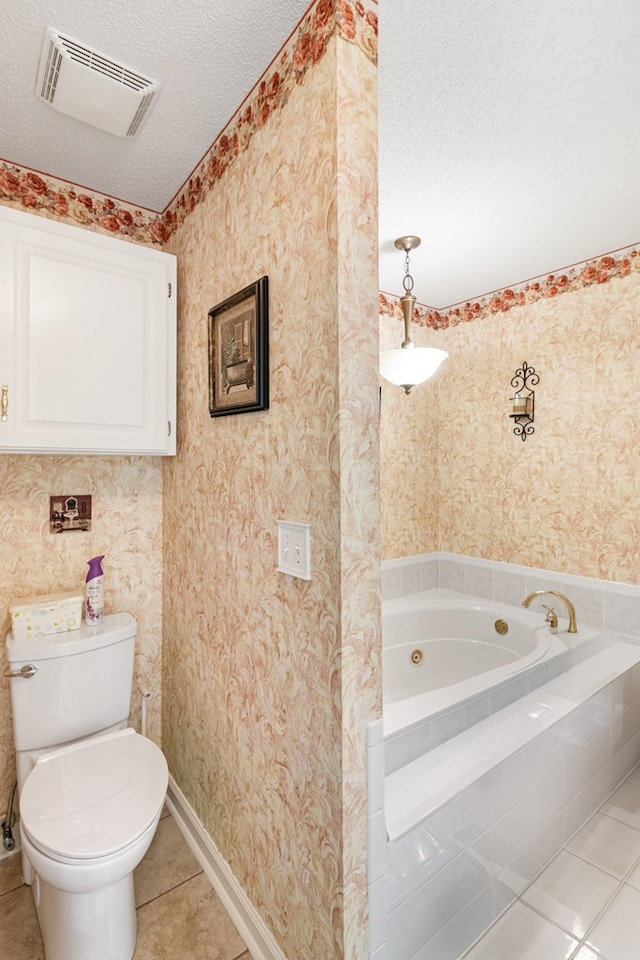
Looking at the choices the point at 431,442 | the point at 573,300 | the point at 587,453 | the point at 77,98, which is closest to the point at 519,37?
the point at 77,98

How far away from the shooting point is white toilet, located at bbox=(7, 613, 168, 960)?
45.9 inches

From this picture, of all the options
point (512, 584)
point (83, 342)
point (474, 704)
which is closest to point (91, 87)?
point (83, 342)

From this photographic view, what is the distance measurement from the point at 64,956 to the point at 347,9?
2.43 m

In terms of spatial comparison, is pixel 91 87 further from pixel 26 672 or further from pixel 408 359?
pixel 26 672

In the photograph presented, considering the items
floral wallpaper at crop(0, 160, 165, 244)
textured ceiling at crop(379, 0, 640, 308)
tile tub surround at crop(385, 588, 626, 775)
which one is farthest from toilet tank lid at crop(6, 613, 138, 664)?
textured ceiling at crop(379, 0, 640, 308)

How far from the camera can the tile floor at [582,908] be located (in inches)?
53.6

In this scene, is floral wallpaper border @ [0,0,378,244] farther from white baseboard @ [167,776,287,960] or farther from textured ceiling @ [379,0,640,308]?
white baseboard @ [167,776,287,960]

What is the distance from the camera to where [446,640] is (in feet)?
9.02

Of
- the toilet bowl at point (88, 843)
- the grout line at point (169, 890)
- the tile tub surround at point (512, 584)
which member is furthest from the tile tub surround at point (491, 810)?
the grout line at point (169, 890)

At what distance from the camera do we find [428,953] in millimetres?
1250

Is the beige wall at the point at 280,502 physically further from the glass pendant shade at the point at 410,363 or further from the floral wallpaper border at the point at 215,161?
the glass pendant shade at the point at 410,363

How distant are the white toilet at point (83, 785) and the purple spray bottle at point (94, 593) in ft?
0.16

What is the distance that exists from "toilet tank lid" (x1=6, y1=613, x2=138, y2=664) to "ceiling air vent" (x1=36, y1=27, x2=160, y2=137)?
5.42ft

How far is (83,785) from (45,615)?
55 centimetres
